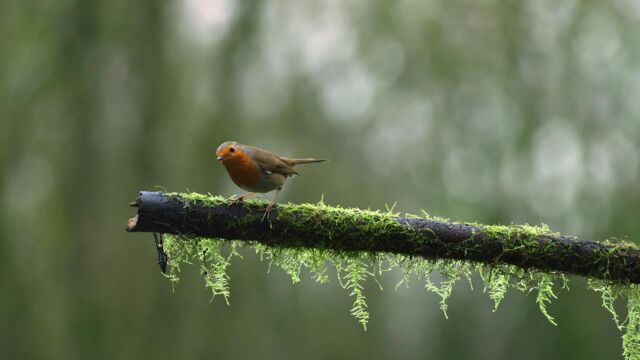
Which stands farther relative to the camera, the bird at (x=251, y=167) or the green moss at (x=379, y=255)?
the bird at (x=251, y=167)

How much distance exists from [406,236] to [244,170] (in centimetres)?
110

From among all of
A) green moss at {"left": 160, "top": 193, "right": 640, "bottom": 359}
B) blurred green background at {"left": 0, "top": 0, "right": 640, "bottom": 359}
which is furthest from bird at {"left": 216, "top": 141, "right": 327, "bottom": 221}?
blurred green background at {"left": 0, "top": 0, "right": 640, "bottom": 359}

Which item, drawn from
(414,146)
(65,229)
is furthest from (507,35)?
(65,229)

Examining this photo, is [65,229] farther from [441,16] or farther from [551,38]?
[551,38]

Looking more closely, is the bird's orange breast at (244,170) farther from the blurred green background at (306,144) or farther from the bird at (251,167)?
the blurred green background at (306,144)

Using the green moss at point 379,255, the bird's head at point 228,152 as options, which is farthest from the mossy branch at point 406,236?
the bird's head at point 228,152

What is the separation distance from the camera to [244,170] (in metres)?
3.29

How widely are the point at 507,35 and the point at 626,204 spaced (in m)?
2.07

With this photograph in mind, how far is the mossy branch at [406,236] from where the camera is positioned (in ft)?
7.75

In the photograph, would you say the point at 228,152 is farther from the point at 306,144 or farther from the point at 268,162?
the point at 306,144

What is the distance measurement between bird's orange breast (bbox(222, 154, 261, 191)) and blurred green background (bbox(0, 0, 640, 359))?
340 cm

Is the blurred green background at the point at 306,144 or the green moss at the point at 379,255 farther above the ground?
the blurred green background at the point at 306,144

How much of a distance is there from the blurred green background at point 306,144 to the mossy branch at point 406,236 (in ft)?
14.2

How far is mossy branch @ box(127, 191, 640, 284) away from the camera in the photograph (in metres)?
2.36
